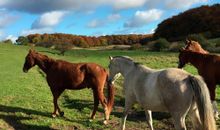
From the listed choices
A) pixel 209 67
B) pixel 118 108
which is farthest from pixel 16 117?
pixel 209 67

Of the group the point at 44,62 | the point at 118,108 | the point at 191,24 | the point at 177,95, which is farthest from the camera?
the point at 191,24

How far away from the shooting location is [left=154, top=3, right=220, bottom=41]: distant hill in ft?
275

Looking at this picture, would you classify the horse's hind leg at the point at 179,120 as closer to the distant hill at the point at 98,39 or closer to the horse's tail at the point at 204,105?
the horse's tail at the point at 204,105

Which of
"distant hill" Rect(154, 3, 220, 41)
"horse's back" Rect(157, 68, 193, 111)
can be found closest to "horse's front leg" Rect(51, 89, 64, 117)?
"horse's back" Rect(157, 68, 193, 111)

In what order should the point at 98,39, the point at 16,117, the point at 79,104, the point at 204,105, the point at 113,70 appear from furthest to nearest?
the point at 98,39 → the point at 79,104 → the point at 16,117 → the point at 113,70 → the point at 204,105

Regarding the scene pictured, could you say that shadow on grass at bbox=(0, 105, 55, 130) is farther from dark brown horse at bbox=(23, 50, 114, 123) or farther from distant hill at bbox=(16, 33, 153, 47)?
distant hill at bbox=(16, 33, 153, 47)

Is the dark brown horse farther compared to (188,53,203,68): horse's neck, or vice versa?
(188,53,203,68): horse's neck

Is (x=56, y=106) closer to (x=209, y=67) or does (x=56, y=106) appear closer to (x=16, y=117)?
(x=16, y=117)

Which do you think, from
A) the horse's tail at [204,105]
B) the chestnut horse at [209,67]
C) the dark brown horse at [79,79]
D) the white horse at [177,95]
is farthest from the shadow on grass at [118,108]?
the horse's tail at [204,105]

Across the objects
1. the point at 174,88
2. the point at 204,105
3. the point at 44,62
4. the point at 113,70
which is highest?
the point at 44,62

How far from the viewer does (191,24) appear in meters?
89.9

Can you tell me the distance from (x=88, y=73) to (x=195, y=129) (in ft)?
15.9

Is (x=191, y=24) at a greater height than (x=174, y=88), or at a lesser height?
greater

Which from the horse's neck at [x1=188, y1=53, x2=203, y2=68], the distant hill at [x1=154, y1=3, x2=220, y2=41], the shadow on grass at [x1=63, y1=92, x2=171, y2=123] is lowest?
the shadow on grass at [x1=63, y1=92, x2=171, y2=123]
